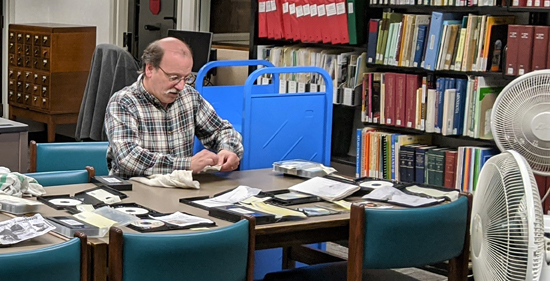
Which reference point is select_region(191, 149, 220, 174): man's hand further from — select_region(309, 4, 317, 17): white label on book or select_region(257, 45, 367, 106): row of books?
select_region(309, 4, 317, 17): white label on book

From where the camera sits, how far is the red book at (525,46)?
405 cm

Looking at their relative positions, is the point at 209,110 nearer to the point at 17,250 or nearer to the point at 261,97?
the point at 261,97

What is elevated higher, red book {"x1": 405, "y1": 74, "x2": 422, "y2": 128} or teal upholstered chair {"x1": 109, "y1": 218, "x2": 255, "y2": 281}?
red book {"x1": 405, "y1": 74, "x2": 422, "y2": 128}

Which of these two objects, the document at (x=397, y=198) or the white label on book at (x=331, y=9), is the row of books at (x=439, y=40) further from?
the document at (x=397, y=198)

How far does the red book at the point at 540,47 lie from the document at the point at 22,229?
2.72 metres

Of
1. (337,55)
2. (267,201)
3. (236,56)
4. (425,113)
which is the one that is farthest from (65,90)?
(267,201)

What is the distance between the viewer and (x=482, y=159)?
4.34m

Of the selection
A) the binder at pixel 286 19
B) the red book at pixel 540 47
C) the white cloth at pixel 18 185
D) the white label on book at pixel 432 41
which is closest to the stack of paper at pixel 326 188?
the white cloth at pixel 18 185

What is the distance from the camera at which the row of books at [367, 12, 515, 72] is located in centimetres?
427

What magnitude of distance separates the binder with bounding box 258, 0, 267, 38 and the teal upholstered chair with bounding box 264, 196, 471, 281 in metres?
3.17

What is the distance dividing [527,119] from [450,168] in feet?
4.39

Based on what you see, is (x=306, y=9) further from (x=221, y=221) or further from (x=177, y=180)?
(x=221, y=221)

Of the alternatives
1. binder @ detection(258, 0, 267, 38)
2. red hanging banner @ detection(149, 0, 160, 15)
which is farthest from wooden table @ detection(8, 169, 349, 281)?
red hanging banner @ detection(149, 0, 160, 15)

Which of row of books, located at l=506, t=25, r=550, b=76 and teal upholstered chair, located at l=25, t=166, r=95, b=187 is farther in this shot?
row of books, located at l=506, t=25, r=550, b=76
